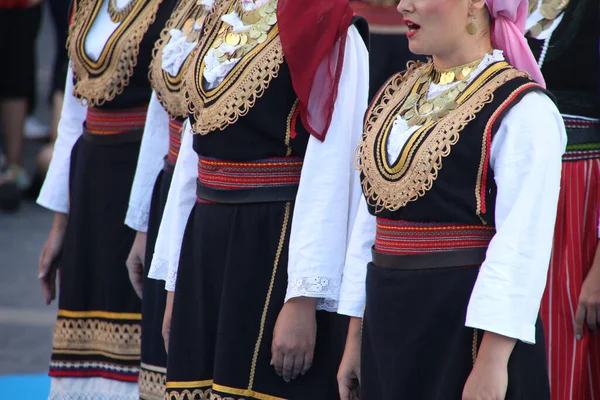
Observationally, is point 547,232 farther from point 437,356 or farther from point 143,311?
point 143,311

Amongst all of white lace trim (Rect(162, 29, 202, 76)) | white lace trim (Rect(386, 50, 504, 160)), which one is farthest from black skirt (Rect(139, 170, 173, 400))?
white lace trim (Rect(386, 50, 504, 160))

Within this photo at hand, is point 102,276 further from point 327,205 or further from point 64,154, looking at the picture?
point 327,205

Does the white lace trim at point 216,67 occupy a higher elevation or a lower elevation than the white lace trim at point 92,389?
higher

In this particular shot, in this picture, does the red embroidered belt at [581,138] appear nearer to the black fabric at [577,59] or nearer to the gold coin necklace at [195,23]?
the black fabric at [577,59]

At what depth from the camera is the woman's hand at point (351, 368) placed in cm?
278

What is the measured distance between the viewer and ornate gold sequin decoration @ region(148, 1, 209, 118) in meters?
3.50

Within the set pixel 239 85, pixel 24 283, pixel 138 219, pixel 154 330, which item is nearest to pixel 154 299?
pixel 154 330

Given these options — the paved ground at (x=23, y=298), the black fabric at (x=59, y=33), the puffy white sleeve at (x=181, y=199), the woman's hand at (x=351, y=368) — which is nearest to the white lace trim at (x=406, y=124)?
the woman's hand at (x=351, y=368)

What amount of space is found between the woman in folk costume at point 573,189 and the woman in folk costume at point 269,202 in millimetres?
735

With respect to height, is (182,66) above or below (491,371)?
above

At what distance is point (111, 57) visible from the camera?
388 cm

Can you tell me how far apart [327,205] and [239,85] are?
0.39m

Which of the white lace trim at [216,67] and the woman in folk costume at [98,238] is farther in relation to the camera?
the woman in folk costume at [98,238]

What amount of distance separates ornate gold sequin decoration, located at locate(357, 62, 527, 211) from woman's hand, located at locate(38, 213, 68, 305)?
1.73 metres
